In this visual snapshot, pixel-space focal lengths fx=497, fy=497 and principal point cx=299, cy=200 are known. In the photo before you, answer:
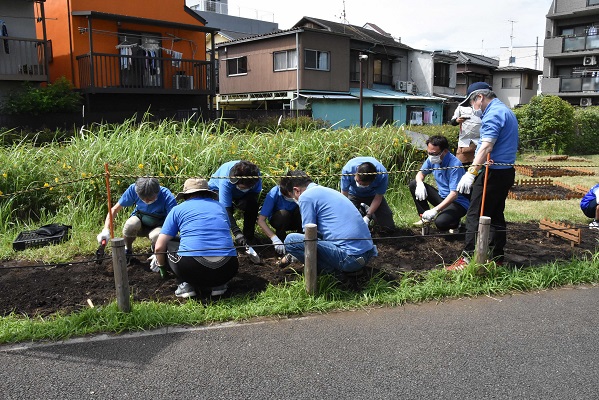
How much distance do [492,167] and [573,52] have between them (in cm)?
3217

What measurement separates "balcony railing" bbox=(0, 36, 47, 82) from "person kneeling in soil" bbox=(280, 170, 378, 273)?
14369mm

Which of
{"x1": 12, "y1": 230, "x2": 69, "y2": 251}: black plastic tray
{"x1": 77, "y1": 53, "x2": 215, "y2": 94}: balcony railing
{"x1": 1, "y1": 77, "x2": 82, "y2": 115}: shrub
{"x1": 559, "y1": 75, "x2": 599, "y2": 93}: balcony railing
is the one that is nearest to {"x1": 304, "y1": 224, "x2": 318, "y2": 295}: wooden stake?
{"x1": 12, "y1": 230, "x2": 69, "y2": 251}: black plastic tray

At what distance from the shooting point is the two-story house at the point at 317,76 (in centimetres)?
2445

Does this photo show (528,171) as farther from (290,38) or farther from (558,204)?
(290,38)

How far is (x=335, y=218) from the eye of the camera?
4.44 m

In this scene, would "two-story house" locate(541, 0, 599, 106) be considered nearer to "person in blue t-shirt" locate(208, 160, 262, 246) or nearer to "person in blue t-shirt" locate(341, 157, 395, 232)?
"person in blue t-shirt" locate(341, 157, 395, 232)

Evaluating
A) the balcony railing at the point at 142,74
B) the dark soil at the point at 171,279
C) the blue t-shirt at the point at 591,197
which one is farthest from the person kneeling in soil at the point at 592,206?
the balcony railing at the point at 142,74

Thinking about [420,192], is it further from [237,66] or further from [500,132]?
[237,66]

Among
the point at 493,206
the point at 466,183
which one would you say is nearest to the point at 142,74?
the point at 466,183

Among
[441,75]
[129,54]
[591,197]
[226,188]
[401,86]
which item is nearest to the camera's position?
[226,188]

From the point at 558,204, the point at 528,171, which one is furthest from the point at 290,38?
the point at 558,204

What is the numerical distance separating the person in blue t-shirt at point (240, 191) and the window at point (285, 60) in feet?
64.7

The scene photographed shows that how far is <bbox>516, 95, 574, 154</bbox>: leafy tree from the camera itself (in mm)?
16906

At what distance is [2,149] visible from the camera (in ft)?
24.3
